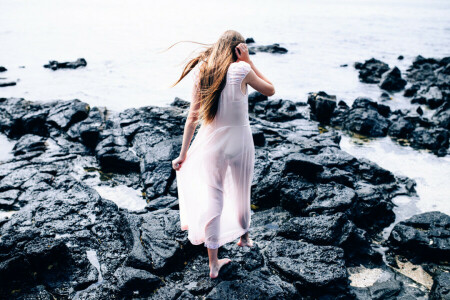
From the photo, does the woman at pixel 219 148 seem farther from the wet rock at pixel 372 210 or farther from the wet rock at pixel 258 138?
the wet rock at pixel 258 138

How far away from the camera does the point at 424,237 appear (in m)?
4.13

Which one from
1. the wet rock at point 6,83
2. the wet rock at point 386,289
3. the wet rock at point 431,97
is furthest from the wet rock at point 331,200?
the wet rock at point 6,83

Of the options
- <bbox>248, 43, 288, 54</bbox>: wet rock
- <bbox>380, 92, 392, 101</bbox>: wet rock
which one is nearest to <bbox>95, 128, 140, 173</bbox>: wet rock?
<bbox>380, 92, 392, 101</bbox>: wet rock

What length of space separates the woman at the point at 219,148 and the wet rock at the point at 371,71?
1202 centimetres

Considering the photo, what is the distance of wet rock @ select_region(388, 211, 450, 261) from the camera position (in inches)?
158

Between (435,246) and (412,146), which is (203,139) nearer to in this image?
(435,246)

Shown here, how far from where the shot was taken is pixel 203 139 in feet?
10.2

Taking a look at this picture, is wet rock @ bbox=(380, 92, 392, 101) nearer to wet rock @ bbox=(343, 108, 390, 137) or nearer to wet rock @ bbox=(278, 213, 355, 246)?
wet rock @ bbox=(343, 108, 390, 137)

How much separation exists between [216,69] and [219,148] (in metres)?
0.72

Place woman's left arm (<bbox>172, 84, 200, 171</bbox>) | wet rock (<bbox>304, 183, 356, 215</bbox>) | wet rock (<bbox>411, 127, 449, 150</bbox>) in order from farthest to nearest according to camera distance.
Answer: wet rock (<bbox>411, 127, 449, 150</bbox>) → wet rock (<bbox>304, 183, 356, 215</bbox>) → woman's left arm (<bbox>172, 84, 200, 171</bbox>)

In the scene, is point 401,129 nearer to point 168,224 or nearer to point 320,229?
point 320,229

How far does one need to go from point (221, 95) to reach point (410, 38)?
89.4 feet

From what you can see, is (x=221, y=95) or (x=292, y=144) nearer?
(x=221, y=95)

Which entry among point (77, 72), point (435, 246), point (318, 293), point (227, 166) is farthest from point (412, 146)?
point (77, 72)
